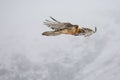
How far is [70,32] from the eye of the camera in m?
2.17

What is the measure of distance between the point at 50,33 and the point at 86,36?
70 centimetres

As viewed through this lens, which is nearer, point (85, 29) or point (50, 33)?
point (50, 33)

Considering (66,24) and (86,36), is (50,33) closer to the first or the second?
(66,24)

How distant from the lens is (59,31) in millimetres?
2039

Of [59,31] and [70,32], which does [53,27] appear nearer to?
[59,31]

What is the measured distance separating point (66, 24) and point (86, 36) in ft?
1.48

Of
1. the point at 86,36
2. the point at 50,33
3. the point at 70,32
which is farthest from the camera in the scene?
the point at 86,36

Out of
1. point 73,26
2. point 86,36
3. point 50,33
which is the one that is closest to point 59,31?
point 50,33

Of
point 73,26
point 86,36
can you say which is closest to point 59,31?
point 73,26

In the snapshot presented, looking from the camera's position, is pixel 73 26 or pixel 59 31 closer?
pixel 59 31

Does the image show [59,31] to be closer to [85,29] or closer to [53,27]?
[53,27]

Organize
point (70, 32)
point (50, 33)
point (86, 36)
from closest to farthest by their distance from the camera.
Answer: point (50, 33) → point (70, 32) → point (86, 36)

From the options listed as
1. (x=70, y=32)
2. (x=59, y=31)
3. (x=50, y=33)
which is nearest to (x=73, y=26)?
(x=70, y=32)

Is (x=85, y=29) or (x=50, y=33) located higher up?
(x=85, y=29)
